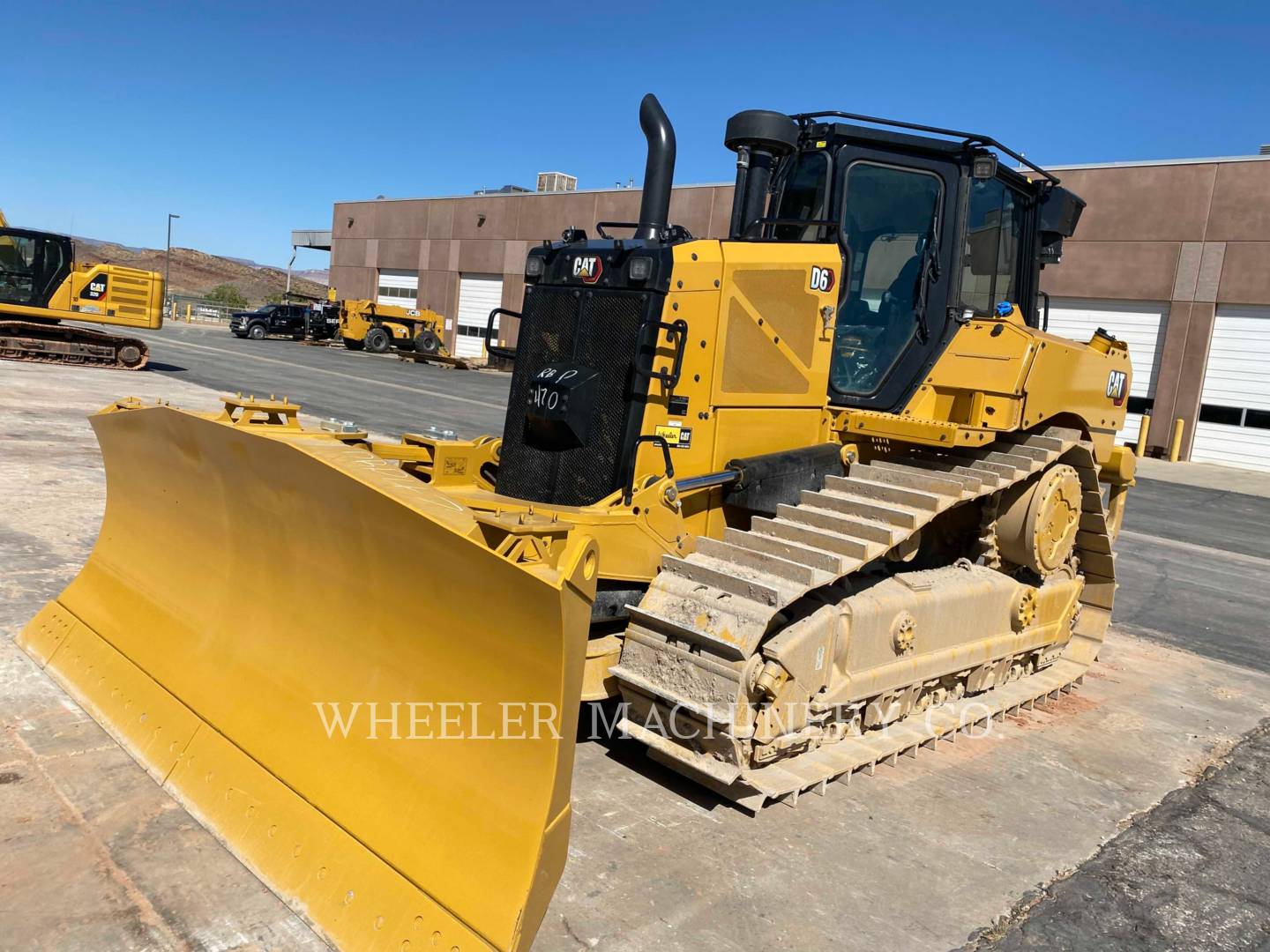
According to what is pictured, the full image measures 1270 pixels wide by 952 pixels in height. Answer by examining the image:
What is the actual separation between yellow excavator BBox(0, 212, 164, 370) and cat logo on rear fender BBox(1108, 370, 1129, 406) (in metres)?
20.1

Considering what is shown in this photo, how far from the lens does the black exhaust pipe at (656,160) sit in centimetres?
524

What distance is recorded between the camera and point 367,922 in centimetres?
313

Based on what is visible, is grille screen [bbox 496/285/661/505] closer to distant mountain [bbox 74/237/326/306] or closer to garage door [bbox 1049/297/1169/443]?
garage door [bbox 1049/297/1169/443]

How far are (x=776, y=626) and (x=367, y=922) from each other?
2.20 m

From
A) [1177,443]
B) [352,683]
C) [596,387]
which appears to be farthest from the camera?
[1177,443]

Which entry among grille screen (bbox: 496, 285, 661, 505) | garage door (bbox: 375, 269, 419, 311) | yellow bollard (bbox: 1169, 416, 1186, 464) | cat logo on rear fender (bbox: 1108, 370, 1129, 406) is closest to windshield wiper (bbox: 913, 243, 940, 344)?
grille screen (bbox: 496, 285, 661, 505)

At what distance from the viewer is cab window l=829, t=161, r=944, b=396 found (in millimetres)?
5551

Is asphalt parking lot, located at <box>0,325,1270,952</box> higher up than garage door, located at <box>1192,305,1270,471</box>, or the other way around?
garage door, located at <box>1192,305,1270,471</box>

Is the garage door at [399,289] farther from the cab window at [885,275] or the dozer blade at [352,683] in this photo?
the dozer blade at [352,683]

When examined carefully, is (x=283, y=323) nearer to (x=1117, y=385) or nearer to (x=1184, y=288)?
(x=1184, y=288)

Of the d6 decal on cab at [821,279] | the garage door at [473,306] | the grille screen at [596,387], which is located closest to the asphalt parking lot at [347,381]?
the garage door at [473,306]

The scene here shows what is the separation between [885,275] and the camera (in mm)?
5637

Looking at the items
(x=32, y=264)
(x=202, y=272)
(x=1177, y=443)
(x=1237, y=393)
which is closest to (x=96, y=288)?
(x=32, y=264)

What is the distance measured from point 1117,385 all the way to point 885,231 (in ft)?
9.31
